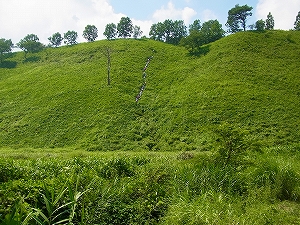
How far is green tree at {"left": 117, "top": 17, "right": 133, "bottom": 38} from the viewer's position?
10088 centimetres

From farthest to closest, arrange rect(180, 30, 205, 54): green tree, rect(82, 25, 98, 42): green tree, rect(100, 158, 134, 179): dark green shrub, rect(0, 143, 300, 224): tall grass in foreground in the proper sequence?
rect(82, 25, 98, 42): green tree → rect(180, 30, 205, 54): green tree → rect(100, 158, 134, 179): dark green shrub → rect(0, 143, 300, 224): tall grass in foreground

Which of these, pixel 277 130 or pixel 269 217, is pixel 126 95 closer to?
pixel 277 130

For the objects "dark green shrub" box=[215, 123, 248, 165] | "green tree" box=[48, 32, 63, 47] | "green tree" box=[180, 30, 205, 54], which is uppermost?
"green tree" box=[48, 32, 63, 47]

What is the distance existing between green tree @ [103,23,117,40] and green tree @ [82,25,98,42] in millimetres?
12983

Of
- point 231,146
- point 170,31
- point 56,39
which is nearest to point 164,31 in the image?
point 170,31

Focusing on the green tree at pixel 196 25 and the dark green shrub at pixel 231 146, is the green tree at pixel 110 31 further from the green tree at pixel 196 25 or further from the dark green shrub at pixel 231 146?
the dark green shrub at pixel 231 146

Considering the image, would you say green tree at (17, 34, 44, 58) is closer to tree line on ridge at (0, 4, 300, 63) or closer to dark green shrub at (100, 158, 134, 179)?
tree line on ridge at (0, 4, 300, 63)

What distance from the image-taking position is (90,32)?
362 ft

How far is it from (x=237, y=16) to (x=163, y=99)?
59.0 meters

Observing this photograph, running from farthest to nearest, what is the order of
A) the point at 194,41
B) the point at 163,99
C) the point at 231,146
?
the point at 194,41 → the point at 163,99 → the point at 231,146

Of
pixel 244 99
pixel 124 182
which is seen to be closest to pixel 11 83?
pixel 244 99

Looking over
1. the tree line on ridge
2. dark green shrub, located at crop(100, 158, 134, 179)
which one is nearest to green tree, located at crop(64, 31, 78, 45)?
the tree line on ridge

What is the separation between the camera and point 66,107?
45.8m

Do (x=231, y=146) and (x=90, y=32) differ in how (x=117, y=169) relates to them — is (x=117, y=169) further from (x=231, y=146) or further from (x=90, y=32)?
(x=90, y=32)
